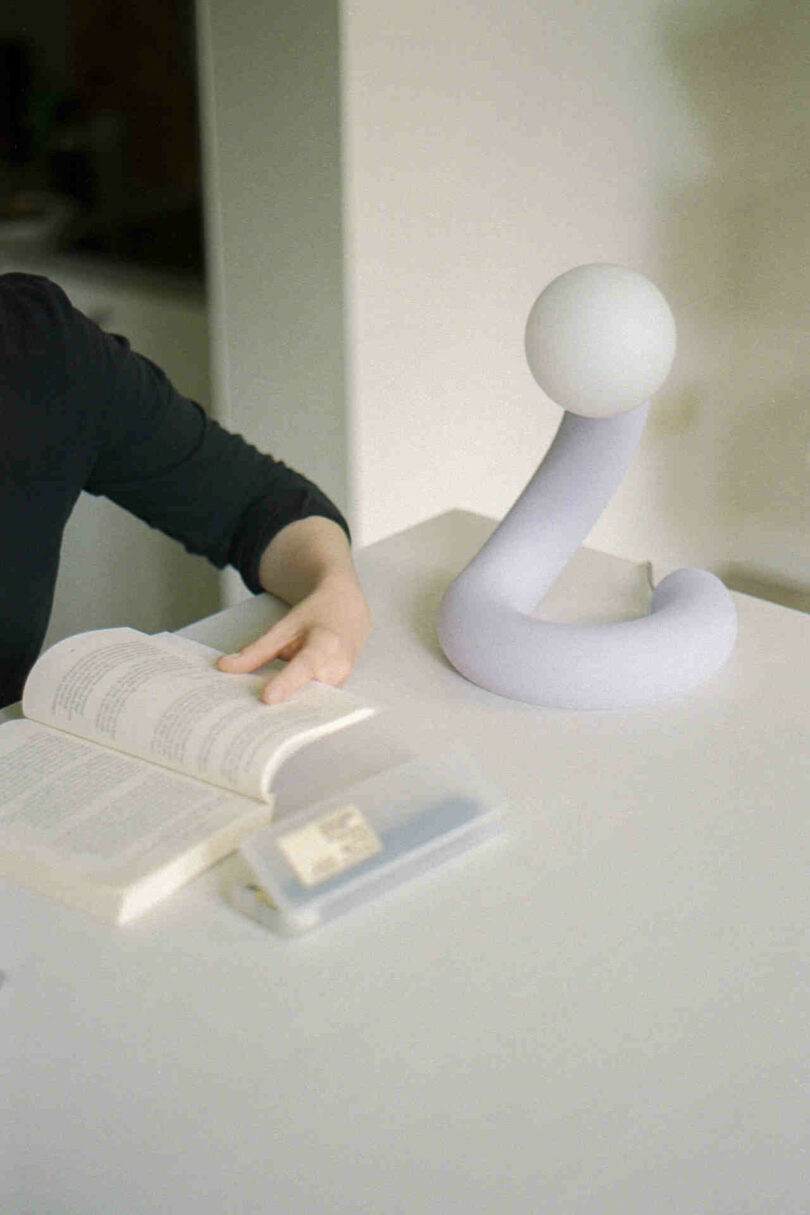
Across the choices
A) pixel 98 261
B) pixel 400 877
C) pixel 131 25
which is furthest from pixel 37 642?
pixel 131 25

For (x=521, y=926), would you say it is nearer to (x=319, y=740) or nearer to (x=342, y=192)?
(x=319, y=740)

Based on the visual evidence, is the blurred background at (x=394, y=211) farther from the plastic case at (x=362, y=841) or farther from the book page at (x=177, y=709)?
the plastic case at (x=362, y=841)

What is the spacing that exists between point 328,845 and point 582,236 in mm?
1511

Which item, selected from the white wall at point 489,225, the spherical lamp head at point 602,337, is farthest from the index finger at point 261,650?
the white wall at point 489,225

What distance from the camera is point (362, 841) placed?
68cm

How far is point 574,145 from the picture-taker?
1852 mm

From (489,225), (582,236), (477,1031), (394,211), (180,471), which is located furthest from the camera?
(582,236)

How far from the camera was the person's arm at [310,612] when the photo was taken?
85 centimetres

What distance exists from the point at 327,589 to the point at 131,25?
4.09ft

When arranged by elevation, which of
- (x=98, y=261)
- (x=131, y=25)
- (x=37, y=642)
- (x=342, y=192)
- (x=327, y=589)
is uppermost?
(x=131, y=25)

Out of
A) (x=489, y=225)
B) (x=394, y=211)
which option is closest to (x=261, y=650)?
(x=394, y=211)

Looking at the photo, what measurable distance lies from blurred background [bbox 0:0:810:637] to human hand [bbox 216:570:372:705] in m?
0.80

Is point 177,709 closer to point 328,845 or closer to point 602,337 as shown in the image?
point 328,845

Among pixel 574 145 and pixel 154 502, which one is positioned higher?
pixel 574 145
